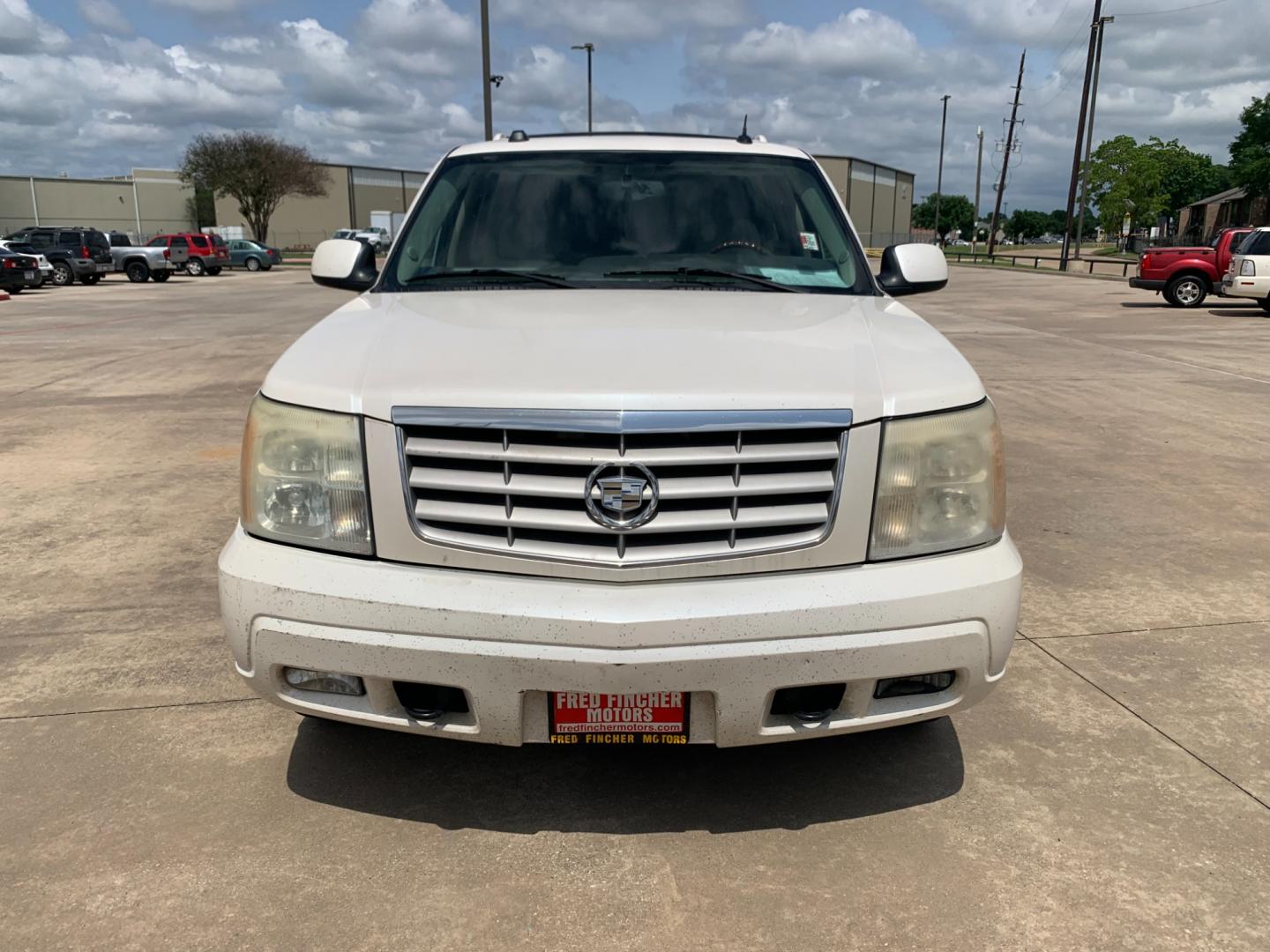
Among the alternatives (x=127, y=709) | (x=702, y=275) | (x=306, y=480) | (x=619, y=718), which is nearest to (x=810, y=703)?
(x=619, y=718)

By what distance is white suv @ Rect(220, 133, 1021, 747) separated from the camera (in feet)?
7.75

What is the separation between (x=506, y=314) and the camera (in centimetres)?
301

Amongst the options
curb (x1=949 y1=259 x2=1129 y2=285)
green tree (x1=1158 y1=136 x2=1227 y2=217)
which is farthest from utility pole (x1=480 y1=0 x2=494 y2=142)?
green tree (x1=1158 y1=136 x2=1227 y2=217)

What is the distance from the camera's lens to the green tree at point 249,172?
→ 60375mm

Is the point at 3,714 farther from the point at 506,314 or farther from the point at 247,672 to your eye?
the point at 506,314

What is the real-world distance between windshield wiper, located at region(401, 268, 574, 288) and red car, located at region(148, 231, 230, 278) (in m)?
37.4

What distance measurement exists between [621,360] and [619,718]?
85cm

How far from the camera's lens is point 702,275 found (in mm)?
3574

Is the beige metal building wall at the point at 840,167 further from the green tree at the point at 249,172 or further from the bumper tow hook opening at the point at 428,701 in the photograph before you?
the bumper tow hook opening at the point at 428,701

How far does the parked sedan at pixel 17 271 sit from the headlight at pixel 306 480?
97.1ft

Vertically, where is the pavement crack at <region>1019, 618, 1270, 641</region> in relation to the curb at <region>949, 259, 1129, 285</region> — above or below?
above

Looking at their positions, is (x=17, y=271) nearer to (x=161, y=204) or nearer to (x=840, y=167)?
(x=161, y=204)

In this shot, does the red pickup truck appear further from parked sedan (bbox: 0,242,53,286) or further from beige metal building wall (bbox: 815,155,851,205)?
beige metal building wall (bbox: 815,155,851,205)

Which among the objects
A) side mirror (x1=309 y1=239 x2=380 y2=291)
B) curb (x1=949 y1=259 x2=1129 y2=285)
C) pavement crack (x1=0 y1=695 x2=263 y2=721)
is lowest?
curb (x1=949 y1=259 x2=1129 y2=285)
